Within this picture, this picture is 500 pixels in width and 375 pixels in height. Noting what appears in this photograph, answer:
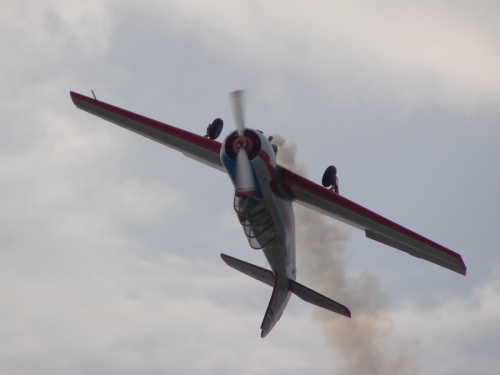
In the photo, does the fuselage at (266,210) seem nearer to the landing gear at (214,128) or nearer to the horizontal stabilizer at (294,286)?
the horizontal stabilizer at (294,286)

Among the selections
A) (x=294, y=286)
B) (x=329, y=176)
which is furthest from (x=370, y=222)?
(x=294, y=286)

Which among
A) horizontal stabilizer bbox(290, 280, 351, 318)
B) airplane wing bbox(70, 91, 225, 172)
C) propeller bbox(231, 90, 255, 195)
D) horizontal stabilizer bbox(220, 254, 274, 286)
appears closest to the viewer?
propeller bbox(231, 90, 255, 195)

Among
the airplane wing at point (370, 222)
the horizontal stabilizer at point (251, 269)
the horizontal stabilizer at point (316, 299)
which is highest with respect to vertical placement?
the airplane wing at point (370, 222)

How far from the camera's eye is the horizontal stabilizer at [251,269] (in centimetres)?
3644

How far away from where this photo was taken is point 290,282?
1415 inches

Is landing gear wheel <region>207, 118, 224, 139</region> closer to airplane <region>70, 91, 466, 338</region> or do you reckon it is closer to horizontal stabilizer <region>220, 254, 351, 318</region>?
airplane <region>70, 91, 466, 338</region>

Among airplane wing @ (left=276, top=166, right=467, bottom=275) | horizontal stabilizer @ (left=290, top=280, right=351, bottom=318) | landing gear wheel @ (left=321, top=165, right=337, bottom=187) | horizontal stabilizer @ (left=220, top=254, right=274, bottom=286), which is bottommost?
horizontal stabilizer @ (left=290, top=280, right=351, bottom=318)

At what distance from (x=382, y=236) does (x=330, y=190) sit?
268 cm

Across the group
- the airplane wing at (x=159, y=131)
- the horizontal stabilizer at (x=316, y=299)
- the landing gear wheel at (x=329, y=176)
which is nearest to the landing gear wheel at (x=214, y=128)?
the airplane wing at (x=159, y=131)

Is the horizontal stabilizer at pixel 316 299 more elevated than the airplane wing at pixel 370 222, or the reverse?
the airplane wing at pixel 370 222

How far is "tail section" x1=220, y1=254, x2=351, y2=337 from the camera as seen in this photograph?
3562 cm

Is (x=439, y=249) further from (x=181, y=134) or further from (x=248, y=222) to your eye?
(x=181, y=134)

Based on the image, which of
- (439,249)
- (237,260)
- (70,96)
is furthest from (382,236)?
(70,96)

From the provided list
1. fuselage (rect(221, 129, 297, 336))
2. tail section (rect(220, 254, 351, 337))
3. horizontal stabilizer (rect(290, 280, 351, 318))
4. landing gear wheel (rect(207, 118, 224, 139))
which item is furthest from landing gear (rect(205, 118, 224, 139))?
horizontal stabilizer (rect(290, 280, 351, 318))
